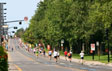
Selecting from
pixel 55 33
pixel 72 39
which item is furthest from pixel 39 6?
pixel 72 39

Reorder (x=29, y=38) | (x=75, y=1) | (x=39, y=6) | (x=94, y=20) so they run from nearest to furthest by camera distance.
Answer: (x=94, y=20)
(x=75, y=1)
(x=39, y=6)
(x=29, y=38)

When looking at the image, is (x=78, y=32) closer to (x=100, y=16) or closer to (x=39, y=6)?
(x=100, y=16)

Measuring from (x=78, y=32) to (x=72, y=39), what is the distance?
5.91 m

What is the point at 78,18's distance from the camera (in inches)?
2869

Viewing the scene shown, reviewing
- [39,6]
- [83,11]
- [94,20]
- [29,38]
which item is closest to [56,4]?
[83,11]

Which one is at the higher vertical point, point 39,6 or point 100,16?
point 39,6

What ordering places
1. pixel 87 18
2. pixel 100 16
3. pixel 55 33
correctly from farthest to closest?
pixel 55 33 < pixel 87 18 < pixel 100 16

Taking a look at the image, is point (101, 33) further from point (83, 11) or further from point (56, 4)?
point (56, 4)

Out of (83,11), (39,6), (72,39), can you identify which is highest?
(39,6)

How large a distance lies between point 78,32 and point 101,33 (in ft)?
16.9

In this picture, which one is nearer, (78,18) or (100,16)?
(100,16)

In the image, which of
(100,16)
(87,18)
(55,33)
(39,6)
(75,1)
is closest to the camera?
(100,16)

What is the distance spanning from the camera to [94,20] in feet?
202

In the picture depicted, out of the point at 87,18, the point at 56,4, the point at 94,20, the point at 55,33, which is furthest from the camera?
the point at 55,33
